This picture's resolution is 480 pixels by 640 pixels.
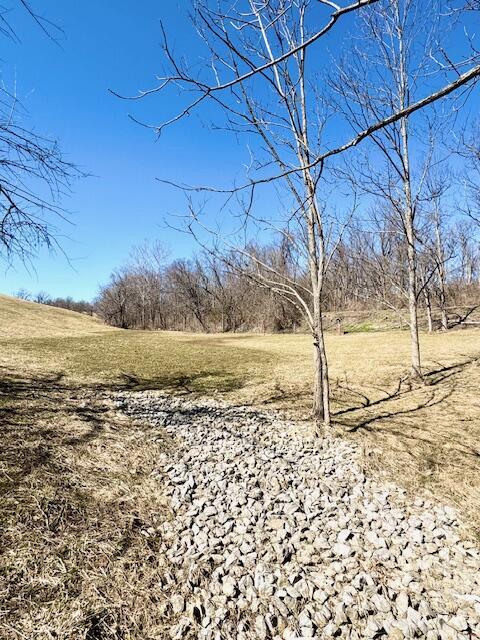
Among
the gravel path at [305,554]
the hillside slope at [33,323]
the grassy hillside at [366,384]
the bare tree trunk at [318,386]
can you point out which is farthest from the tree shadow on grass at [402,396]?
the hillside slope at [33,323]

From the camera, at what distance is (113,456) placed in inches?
178

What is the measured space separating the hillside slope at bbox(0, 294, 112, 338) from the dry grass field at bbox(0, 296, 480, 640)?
32.4 ft

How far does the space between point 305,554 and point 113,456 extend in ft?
9.16

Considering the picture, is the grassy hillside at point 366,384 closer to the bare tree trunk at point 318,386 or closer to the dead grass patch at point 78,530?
the bare tree trunk at point 318,386

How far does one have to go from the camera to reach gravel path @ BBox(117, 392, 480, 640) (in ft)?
7.63

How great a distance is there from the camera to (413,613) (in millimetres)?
2359

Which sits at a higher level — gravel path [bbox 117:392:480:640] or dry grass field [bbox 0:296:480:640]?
dry grass field [bbox 0:296:480:640]

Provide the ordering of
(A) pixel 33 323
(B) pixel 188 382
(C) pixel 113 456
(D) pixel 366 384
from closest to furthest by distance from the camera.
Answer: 1. (C) pixel 113 456
2. (D) pixel 366 384
3. (B) pixel 188 382
4. (A) pixel 33 323

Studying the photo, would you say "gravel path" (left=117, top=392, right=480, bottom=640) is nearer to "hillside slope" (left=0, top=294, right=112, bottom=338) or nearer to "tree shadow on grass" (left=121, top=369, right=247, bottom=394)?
"tree shadow on grass" (left=121, top=369, right=247, bottom=394)

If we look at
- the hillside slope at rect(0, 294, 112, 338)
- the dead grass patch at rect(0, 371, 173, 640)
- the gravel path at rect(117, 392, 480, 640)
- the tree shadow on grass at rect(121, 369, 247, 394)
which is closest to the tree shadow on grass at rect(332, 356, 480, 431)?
the gravel path at rect(117, 392, 480, 640)

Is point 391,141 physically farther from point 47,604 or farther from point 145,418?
point 47,604

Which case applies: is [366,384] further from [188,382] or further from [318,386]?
[188,382]

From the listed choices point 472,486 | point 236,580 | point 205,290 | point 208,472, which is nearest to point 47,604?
point 236,580

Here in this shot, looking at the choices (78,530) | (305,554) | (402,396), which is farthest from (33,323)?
(305,554)
